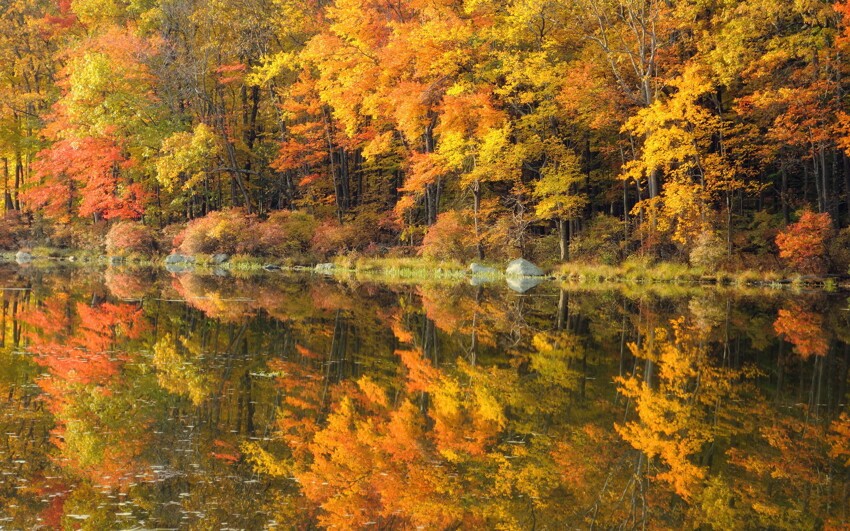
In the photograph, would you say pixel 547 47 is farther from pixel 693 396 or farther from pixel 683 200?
pixel 693 396

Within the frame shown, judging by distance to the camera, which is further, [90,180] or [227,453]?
[90,180]

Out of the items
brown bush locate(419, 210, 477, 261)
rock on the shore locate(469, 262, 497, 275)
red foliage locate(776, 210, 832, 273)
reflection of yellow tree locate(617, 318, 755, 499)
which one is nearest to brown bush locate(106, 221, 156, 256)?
brown bush locate(419, 210, 477, 261)

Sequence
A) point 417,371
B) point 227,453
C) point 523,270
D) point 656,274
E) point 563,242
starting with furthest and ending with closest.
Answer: point 563,242 < point 523,270 < point 656,274 < point 417,371 < point 227,453

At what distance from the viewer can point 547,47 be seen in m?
30.0

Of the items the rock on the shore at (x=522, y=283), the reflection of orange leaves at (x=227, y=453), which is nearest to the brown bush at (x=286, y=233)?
the rock on the shore at (x=522, y=283)

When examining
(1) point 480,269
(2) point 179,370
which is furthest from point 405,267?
(2) point 179,370

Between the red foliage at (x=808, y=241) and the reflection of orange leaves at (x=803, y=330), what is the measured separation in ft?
25.3

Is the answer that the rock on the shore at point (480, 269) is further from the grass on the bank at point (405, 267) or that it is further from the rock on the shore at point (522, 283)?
the rock on the shore at point (522, 283)

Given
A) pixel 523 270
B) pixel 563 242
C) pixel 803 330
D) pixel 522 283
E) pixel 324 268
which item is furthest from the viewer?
A: pixel 324 268

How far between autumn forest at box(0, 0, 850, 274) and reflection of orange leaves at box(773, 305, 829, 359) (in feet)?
30.3

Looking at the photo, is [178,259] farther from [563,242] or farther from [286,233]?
[563,242]

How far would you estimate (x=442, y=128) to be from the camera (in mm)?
31734

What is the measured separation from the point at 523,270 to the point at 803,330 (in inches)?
641

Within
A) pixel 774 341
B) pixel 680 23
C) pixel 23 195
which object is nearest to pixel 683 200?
pixel 680 23
